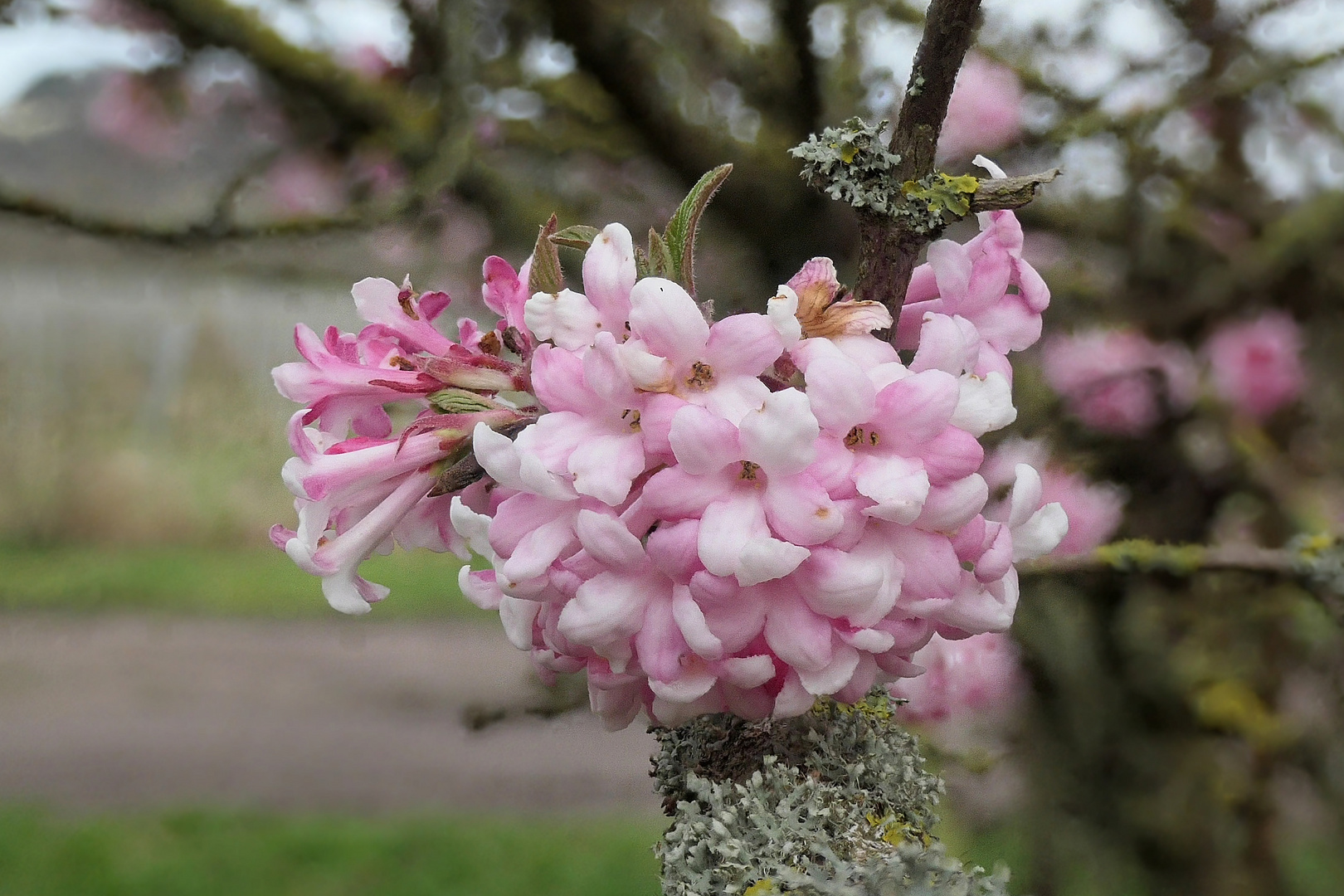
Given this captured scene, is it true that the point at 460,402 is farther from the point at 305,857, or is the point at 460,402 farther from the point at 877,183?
the point at 305,857

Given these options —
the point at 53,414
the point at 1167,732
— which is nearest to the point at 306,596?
the point at 53,414

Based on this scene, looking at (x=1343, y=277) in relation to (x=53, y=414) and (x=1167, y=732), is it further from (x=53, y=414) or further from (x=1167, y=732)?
(x=53, y=414)

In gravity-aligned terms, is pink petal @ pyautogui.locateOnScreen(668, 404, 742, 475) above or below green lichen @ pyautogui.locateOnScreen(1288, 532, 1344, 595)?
below

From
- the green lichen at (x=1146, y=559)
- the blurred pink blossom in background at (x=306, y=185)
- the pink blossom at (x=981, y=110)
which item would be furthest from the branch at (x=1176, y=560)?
the blurred pink blossom in background at (x=306, y=185)

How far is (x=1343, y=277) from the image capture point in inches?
42.5

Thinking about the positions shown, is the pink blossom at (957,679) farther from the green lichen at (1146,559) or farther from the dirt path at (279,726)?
the dirt path at (279,726)

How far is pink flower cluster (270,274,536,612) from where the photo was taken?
0.41 metres

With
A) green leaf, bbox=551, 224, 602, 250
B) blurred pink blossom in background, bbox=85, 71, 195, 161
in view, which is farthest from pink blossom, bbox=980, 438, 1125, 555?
blurred pink blossom in background, bbox=85, 71, 195, 161

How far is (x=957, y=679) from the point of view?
3.22ft

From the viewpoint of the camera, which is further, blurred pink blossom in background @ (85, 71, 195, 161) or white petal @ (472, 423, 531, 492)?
blurred pink blossom in background @ (85, 71, 195, 161)

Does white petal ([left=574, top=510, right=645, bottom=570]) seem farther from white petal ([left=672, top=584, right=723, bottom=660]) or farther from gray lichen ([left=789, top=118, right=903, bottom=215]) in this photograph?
gray lichen ([left=789, top=118, right=903, bottom=215])

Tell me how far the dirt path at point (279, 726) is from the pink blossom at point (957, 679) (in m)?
2.02

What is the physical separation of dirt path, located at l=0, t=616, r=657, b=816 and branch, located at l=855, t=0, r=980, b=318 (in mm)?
2645

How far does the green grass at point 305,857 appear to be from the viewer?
7.63 feet
